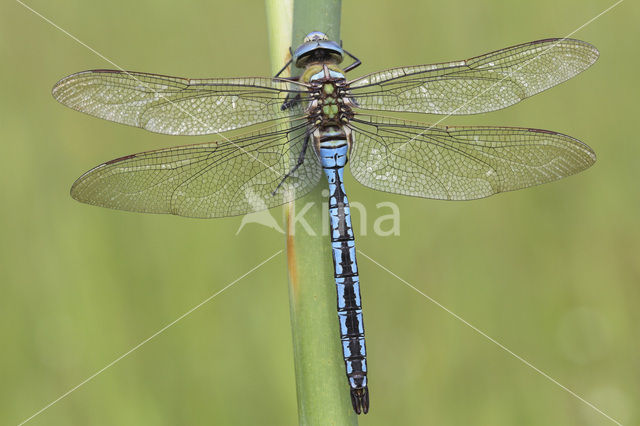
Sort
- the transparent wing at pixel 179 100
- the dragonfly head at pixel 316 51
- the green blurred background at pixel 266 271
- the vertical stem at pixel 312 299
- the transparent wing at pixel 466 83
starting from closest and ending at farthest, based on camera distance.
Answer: the vertical stem at pixel 312 299, the dragonfly head at pixel 316 51, the transparent wing at pixel 179 100, the transparent wing at pixel 466 83, the green blurred background at pixel 266 271

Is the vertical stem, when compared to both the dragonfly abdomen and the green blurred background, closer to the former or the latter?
the dragonfly abdomen

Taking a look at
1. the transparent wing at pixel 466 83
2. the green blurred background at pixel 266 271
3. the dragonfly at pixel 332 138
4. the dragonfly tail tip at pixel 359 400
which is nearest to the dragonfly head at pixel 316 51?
the dragonfly at pixel 332 138

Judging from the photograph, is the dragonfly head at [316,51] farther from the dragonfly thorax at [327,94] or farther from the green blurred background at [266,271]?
the green blurred background at [266,271]

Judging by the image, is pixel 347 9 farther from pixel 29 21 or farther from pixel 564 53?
pixel 29 21

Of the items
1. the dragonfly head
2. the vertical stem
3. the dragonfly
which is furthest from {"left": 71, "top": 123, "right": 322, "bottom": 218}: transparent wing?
the vertical stem

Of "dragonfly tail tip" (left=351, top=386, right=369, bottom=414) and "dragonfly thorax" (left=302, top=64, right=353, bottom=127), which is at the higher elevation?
"dragonfly thorax" (left=302, top=64, right=353, bottom=127)
